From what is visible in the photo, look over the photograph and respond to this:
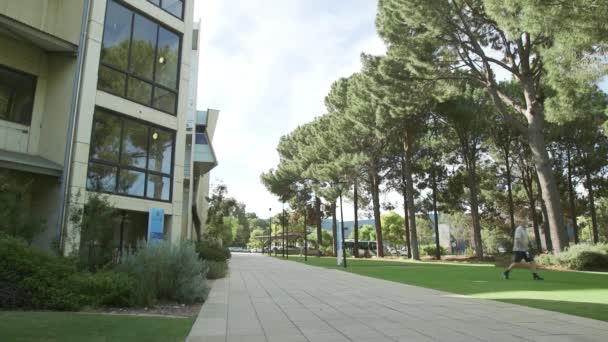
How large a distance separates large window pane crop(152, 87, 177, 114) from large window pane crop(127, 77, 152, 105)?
25 centimetres

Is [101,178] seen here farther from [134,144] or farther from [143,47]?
[143,47]

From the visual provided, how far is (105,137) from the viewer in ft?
40.8

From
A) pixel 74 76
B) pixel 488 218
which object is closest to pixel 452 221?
pixel 488 218

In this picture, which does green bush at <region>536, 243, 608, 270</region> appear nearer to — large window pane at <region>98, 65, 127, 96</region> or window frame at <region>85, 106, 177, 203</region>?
window frame at <region>85, 106, 177, 203</region>

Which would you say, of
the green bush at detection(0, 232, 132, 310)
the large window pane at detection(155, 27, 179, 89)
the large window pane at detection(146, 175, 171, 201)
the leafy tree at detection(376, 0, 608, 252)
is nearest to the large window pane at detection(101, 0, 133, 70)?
the large window pane at detection(155, 27, 179, 89)

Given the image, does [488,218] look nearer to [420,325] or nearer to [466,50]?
[466,50]

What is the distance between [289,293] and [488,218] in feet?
120

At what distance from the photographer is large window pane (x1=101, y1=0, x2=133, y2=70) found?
12.7 meters

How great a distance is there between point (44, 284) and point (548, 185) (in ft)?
70.5

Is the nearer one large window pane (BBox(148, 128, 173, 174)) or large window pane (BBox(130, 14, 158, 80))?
large window pane (BBox(130, 14, 158, 80))

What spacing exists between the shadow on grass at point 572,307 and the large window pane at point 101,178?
10.5 metres

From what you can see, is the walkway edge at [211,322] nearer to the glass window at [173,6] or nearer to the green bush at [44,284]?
the green bush at [44,284]

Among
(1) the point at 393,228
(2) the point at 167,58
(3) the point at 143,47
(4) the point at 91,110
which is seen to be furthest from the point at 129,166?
(1) the point at 393,228

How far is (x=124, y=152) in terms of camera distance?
42.2 ft
